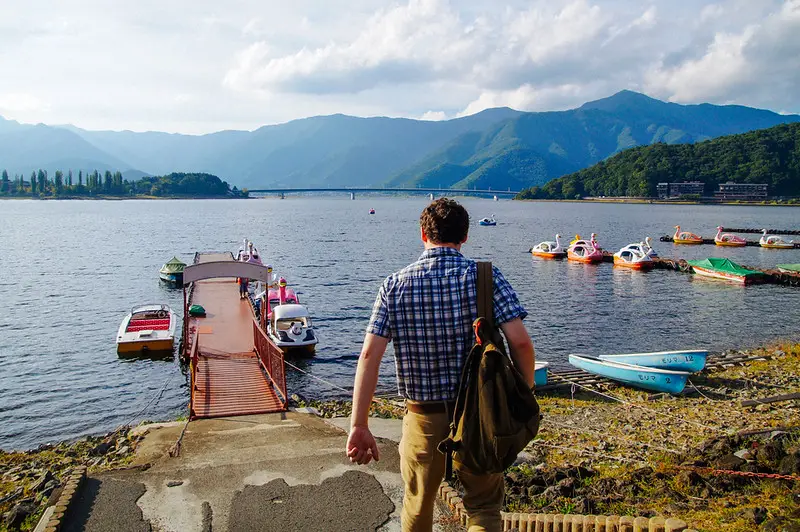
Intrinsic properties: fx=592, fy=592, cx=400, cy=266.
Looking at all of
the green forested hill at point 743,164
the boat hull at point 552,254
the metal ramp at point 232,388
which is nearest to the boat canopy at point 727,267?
the boat hull at point 552,254

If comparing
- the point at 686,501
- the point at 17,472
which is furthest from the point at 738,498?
the point at 17,472

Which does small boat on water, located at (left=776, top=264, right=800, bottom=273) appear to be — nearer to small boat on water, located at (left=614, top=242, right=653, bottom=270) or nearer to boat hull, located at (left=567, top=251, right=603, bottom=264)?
small boat on water, located at (left=614, top=242, right=653, bottom=270)

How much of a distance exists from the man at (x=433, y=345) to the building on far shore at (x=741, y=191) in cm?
20144

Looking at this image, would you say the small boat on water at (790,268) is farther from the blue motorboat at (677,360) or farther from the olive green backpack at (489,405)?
the olive green backpack at (489,405)

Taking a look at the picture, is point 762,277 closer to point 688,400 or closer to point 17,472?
point 688,400

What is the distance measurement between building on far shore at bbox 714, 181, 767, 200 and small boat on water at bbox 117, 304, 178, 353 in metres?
189

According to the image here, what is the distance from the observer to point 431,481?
14.0 ft

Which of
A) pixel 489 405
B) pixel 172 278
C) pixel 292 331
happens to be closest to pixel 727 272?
pixel 292 331

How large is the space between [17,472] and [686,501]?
13.1 metres

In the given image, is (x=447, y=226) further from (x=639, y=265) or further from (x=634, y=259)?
(x=634, y=259)

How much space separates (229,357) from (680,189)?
199740mm

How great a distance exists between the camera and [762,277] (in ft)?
146

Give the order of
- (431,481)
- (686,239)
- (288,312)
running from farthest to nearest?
1. (686,239)
2. (288,312)
3. (431,481)

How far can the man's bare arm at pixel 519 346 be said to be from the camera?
3.95 metres
